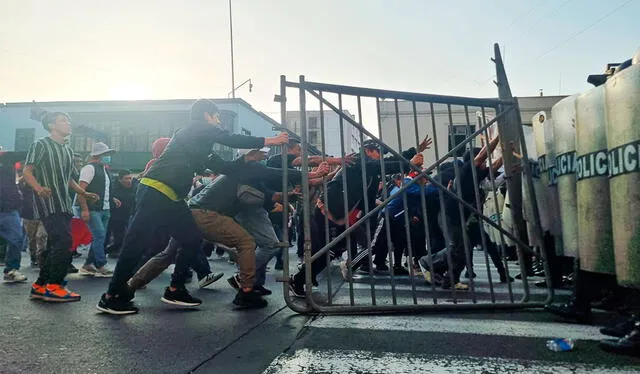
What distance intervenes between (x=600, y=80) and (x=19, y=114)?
130 ft

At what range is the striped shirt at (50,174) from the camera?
184 inches

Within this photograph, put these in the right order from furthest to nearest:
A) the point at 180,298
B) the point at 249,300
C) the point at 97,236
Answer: the point at 97,236
the point at 180,298
the point at 249,300

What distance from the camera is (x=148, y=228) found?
408 centimetres

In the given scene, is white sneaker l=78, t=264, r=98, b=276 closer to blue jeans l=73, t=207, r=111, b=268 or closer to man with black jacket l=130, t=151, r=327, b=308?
blue jeans l=73, t=207, r=111, b=268

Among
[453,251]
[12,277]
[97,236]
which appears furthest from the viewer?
[97,236]

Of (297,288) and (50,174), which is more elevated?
(50,174)

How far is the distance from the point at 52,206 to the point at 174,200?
4.54 feet

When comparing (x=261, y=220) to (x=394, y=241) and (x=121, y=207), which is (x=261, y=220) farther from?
(x=121, y=207)

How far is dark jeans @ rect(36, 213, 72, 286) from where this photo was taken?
15.2ft

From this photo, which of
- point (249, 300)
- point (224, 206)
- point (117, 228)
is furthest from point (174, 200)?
point (117, 228)

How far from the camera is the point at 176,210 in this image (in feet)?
13.8

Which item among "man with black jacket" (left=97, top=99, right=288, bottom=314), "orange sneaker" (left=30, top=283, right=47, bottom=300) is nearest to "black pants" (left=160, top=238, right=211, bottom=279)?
"man with black jacket" (left=97, top=99, right=288, bottom=314)

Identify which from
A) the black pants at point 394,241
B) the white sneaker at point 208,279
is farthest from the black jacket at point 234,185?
the black pants at point 394,241

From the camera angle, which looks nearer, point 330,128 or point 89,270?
point 89,270
